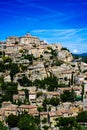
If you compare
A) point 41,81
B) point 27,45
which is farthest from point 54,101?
point 27,45

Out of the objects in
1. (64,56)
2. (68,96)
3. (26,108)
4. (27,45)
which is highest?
(27,45)

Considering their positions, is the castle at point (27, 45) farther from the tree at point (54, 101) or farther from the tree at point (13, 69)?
the tree at point (54, 101)

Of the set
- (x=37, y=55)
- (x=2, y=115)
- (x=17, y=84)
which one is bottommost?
(x=2, y=115)

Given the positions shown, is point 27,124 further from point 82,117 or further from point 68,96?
point 68,96

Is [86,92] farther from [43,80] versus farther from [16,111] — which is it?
[16,111]

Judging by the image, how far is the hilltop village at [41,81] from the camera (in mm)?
34875

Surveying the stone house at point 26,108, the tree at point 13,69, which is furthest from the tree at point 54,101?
the tree at point 13,69

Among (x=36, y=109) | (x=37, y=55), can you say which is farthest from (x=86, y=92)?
(x=37, y=55)

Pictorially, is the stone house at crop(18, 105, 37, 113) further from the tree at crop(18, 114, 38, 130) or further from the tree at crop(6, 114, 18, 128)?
the tree at crop(18, 114, 38, 130)

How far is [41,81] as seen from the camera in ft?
140

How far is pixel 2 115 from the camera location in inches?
1329

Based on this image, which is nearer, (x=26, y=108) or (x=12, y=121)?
(x=12, y=121)

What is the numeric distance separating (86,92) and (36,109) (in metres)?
7.99

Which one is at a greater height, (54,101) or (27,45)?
(27,45)
